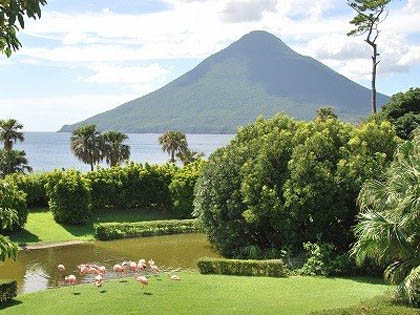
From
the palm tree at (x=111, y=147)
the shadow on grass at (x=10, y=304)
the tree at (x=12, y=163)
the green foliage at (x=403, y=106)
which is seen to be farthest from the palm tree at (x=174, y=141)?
the shadow on grass at (x=10, y=304)

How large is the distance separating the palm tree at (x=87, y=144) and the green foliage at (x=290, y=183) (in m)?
26.0

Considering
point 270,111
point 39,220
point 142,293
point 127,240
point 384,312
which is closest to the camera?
point 384,312

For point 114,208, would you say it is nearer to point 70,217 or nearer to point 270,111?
point 70,217

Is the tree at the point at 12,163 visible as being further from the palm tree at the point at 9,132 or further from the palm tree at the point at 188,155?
the palm tree at the point at 188,155

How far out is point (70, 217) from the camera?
3050cm

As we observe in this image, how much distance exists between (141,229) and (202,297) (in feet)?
51.0

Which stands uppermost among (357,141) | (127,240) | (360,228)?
(357,141)

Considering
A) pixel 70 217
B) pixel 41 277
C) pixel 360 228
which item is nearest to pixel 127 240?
pixel 70 217

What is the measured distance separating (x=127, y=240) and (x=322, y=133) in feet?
40.9

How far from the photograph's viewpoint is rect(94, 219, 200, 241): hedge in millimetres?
28844

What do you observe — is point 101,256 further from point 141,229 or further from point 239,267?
point 239,267

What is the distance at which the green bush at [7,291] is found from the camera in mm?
15383

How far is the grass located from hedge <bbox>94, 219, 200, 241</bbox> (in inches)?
453

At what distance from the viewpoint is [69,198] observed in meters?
30.6
